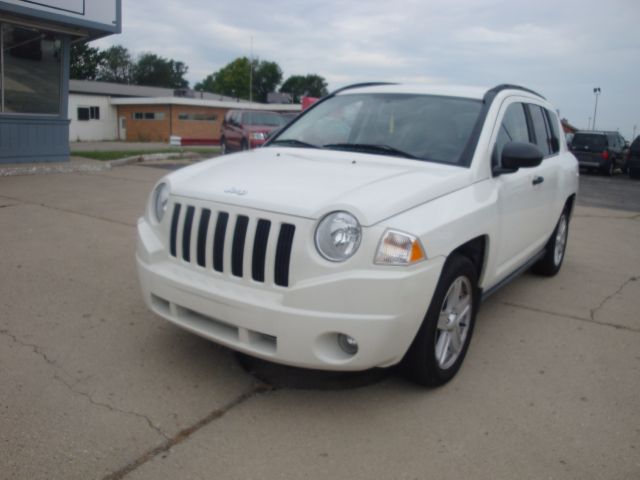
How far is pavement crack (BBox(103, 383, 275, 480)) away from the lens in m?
2.55

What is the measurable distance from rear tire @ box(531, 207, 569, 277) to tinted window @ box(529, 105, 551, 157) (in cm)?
81

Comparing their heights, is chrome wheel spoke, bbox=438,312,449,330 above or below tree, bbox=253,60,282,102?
below

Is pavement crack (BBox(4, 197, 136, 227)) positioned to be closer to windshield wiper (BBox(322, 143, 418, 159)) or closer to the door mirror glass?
windshield wiper (BBox(322, 143, 418, 159))

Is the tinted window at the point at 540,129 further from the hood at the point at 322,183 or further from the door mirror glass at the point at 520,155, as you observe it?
the hood at the point at 322,183

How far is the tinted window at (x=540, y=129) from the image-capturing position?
5.08 meters

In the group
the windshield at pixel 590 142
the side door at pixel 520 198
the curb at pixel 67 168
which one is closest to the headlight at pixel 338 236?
the side door at pixel 520 198

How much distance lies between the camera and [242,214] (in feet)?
9.98

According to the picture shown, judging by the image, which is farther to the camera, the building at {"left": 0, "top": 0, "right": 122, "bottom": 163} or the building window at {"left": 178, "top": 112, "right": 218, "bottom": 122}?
the building window at {"left": 178, "top": 112, "right": 218, "bottom": 122}

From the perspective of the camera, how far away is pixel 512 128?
14.6ft

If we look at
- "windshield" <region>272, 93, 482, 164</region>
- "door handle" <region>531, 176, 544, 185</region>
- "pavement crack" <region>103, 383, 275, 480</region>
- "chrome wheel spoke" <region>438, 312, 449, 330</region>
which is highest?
"windshield" <region>272, 93, 482, 164</region>

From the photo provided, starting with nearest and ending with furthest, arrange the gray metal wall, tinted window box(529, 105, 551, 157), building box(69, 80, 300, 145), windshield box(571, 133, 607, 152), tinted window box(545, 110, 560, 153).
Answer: tinted window box(529, 105, 551, 157)
tinted window box(545, 110, 560, 153)
the gray metal wall
windshield box(571, 133, 607, 152)
building box(69, 80, 300, 145)

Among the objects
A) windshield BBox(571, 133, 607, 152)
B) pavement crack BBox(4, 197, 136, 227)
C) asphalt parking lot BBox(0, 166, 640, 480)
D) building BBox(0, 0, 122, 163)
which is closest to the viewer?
asphalt parking lot BBox(0, 166, 640, 480)

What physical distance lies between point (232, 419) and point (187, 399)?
0.33 m

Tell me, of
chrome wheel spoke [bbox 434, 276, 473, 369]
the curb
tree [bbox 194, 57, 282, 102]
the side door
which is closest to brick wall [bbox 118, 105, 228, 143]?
the curb
